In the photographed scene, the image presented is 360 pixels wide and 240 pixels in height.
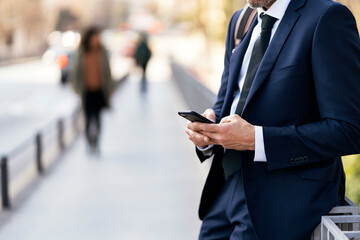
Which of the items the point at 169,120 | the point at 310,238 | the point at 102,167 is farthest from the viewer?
the point at 169,120

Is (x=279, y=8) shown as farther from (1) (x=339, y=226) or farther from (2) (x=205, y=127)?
(1) (x=339, y=226)

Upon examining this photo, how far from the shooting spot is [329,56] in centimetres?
193

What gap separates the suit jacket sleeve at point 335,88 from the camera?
1923 millimetres

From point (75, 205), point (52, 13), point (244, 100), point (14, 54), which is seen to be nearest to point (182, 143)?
point (75, 205)

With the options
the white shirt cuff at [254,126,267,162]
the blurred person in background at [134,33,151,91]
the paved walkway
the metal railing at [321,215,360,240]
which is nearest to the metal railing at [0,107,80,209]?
the paved walkway

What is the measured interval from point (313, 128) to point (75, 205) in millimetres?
5156

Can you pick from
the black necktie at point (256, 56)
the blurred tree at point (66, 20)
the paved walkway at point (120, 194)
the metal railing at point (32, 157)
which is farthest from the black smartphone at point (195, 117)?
the blurred tree at point (66, 20)

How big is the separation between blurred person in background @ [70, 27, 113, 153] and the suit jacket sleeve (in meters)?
7.14

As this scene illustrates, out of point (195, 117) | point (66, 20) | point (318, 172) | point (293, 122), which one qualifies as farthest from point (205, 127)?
point (66, 20)

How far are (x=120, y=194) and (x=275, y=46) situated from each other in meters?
5.46

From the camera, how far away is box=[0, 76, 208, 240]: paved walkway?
5.89 metres

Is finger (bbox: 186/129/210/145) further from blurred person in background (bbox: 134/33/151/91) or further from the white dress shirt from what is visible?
blurred person in background (bbox: 134/33/151/91)

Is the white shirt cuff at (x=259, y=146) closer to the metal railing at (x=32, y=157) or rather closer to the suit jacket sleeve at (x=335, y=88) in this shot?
the suit jacket sleeve at (x=335, y=88)

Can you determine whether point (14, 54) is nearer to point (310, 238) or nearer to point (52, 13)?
point (52, 13)
